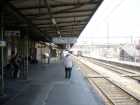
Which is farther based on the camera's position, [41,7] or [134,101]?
[41,7]

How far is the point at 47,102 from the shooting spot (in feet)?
37.6

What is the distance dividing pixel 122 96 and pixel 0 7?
6.45 meters

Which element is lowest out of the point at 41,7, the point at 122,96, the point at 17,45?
the point at 122,96

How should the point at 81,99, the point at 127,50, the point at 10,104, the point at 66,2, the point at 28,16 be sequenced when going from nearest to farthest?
the point at 10,104
the point at 81,99
the point at 66,2
the point at 28,16
the point at 127,50

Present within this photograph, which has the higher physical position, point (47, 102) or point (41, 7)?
point (41, 7)

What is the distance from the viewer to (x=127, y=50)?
4812cm

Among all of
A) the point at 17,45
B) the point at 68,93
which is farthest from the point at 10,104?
the point at 17,45

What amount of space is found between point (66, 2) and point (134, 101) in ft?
20.0

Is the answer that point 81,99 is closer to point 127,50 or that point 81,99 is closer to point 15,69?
point 15,69

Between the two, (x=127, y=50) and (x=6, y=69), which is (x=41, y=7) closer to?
(x=6, y=69)

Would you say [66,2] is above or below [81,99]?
above

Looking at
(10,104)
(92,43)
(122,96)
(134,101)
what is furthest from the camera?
(92,43)

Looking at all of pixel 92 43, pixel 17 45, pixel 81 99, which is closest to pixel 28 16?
pixel 81 99

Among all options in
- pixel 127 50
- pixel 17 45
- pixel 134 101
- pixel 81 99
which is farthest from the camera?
pixel 127 50
